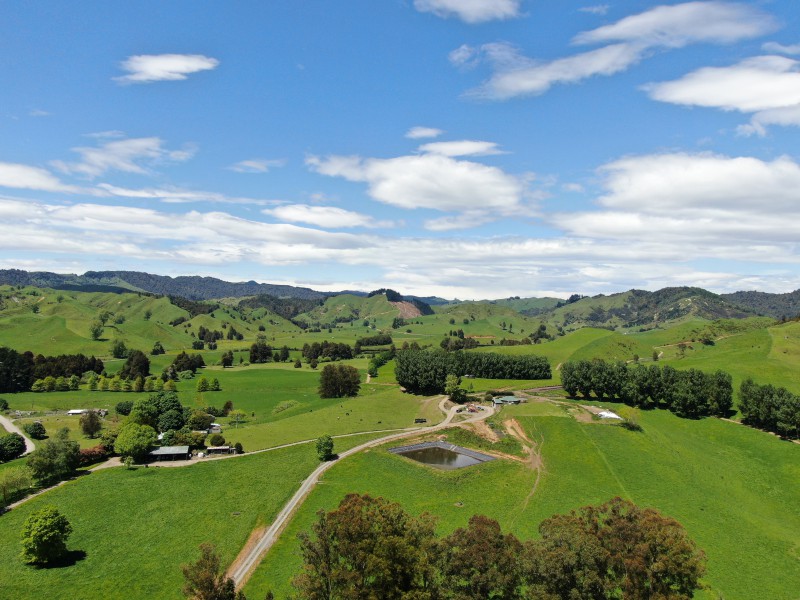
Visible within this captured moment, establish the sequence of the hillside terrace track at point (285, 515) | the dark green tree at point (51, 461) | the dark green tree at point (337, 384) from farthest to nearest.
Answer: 1. the dark green tree at point (337, 384)
2. the dark green tree at point (51, 461)
3. the hillside terrace track at point (285, 515)

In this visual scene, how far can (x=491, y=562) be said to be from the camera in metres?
38.6

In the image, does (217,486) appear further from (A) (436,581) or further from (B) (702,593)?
(B) (702,593)

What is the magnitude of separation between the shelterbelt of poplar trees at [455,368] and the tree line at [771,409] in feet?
249

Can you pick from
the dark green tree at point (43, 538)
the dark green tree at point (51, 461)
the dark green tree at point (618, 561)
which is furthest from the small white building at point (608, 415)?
the dark green tree at point (51, 461)

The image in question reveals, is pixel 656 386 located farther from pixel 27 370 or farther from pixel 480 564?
pixel 27 370

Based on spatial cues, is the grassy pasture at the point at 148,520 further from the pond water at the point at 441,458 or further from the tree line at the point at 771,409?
the tree line at the point at 771,409

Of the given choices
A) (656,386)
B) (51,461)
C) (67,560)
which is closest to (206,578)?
(67,560)

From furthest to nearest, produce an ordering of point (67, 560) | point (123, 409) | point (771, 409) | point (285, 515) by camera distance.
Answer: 1. point (123, 409)
2. point (771, 409)
3. point (285, 515)
4. point (67, 560)

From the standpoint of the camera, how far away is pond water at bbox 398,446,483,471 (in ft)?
314

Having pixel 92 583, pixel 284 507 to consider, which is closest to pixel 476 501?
pixel 284 507

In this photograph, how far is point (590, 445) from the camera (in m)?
97.9

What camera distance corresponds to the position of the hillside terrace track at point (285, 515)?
190 ft

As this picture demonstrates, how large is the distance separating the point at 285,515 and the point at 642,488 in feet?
208

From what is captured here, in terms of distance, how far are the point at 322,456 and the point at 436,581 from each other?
58.4 metres
